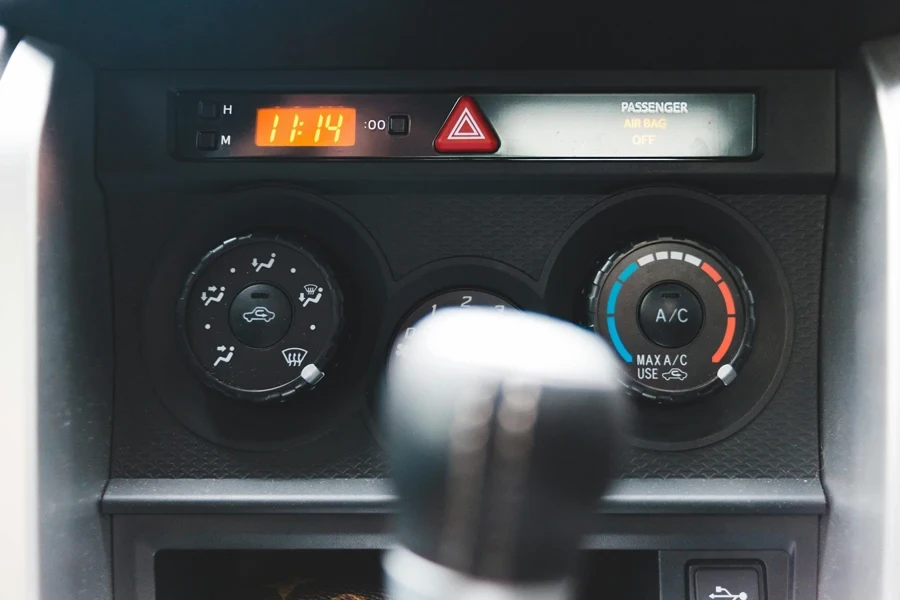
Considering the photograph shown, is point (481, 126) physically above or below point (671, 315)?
above

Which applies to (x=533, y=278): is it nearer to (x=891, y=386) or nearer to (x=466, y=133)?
(x=466, y=133)

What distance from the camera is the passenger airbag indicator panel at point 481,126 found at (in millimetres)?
721

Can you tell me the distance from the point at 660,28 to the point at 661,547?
0.46 metres

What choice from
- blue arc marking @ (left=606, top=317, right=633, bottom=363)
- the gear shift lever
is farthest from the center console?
the gear shift lever

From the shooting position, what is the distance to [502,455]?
35 centimetres

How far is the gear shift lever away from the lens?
36 cm

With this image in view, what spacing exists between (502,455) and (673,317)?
399 millimetres

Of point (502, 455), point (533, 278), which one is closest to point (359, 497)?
point (533, 278)

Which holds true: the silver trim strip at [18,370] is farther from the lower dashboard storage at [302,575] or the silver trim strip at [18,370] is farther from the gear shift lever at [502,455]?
the gear shift lever at [502,455]

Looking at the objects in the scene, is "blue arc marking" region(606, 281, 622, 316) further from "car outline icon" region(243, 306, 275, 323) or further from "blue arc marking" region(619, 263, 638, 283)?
"car outline icon" region(243, 306, 275, 323)

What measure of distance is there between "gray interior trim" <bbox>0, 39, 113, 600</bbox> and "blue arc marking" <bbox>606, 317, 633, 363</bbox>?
1.56 ft

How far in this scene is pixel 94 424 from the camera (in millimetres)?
720

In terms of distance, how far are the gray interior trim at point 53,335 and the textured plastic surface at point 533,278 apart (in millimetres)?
47

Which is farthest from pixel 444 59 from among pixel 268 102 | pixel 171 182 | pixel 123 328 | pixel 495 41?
pixel 123 328
